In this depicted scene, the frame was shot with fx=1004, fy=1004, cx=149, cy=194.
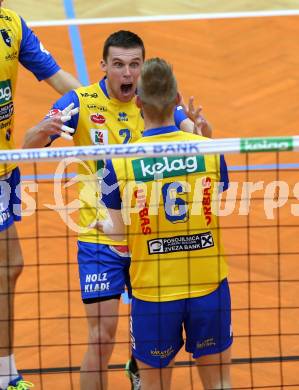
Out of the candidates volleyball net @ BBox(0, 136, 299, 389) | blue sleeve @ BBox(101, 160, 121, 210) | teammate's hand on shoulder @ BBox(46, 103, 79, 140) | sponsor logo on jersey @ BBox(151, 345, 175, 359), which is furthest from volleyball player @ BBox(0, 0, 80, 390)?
sponsor logo on jersey @ BBox(151, 345, 175, 359)

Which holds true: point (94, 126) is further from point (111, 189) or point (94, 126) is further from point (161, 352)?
point (161, 352)

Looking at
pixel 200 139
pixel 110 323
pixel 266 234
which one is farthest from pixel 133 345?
pixel 266 234

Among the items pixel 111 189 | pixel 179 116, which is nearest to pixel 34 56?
pixel 179 116

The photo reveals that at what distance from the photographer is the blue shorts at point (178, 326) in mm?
5547

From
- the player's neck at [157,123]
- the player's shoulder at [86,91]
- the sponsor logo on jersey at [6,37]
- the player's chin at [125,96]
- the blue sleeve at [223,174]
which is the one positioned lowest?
the blue sleeve at [223,174]

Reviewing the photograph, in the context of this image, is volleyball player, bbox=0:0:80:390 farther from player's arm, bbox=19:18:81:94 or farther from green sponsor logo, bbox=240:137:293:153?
green sponsor logo, bbox=240:137:293:153

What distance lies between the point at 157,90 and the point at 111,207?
0.75 metres

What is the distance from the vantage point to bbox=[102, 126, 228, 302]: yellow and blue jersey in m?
5.45

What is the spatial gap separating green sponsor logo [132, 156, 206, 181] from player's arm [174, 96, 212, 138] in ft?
2.30

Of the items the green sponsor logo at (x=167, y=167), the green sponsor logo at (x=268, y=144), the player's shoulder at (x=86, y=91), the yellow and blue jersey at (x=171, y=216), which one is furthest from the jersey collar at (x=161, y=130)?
the player's shoulder at (x=86, y=91)

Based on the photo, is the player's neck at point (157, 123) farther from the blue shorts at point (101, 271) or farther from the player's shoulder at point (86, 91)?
the player's shoulder at point (86, 91)

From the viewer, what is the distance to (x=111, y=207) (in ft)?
18.6

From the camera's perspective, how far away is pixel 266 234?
9.34m

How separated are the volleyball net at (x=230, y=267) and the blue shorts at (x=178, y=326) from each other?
0.85m
